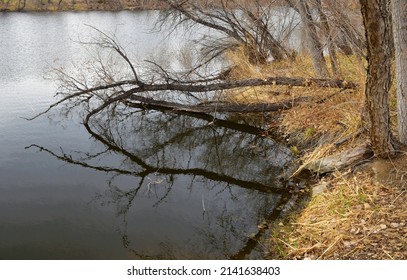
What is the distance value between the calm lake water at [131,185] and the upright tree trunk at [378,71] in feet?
6.06

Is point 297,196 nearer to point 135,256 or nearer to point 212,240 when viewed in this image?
point 212,240

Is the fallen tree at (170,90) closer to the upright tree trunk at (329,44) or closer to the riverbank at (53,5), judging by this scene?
the upright tree trunk at (329,44)

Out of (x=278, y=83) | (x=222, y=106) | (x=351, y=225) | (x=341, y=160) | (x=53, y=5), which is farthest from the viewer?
(x=53, y=5)

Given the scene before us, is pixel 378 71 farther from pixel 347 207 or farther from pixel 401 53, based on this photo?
pixel 347 207

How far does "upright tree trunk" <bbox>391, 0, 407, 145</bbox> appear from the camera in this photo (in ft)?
18.0

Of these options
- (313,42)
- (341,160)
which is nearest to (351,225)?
(341,160)

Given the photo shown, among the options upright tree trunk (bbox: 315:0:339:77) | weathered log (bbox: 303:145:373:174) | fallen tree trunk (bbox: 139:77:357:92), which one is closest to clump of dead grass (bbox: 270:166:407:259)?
weathered log (bbox: 303:145:373:174)

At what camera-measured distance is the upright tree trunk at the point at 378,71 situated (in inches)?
198

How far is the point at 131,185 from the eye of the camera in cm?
753

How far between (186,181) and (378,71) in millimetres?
3741

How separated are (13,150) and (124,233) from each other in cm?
406

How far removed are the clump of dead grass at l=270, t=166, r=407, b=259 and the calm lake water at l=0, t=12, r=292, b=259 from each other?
1.86 ft

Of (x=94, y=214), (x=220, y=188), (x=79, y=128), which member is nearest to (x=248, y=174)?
(x=220, y=188)

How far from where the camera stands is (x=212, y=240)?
5.82 metres
